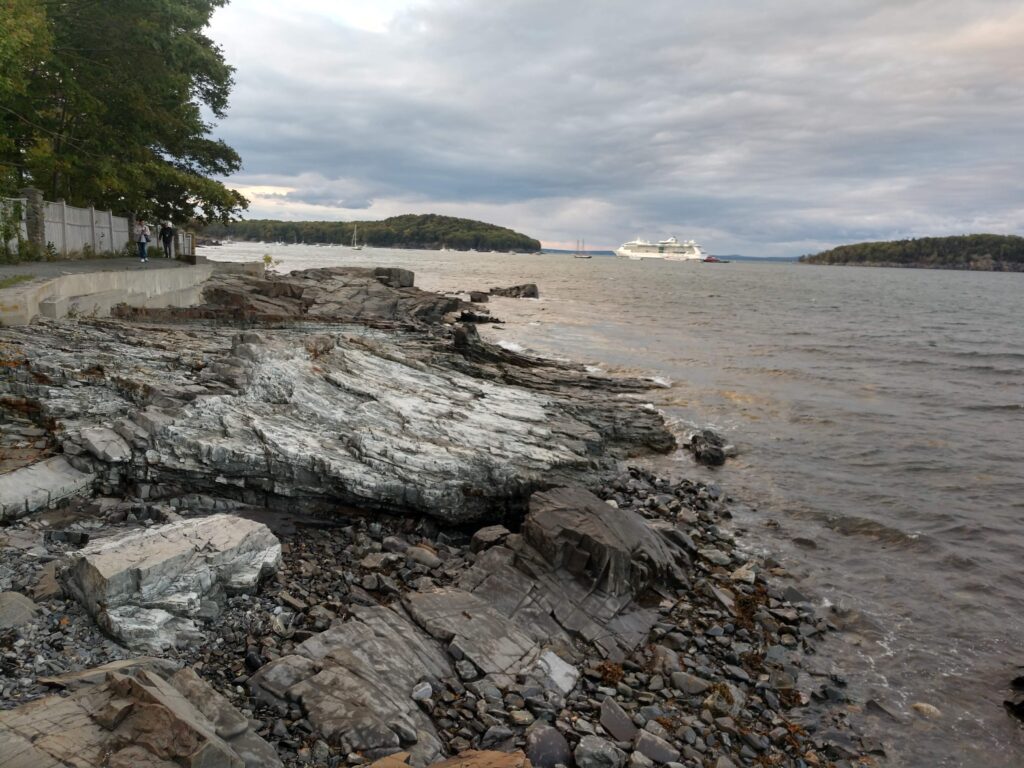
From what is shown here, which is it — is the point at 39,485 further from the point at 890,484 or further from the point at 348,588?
the point at 890,484

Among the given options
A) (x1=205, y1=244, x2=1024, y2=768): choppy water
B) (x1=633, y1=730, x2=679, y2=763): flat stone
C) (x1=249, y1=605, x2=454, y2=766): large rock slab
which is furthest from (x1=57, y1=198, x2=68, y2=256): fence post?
(x1=633, y1=730, x2=679, y2=763): flat stone

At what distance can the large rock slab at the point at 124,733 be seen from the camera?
14.6 ft

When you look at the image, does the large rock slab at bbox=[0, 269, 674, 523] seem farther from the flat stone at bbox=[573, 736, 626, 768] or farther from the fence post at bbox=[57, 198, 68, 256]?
the fence post at bbox=[57, 198, 68, 256]

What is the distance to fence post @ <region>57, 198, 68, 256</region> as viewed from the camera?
26062mm

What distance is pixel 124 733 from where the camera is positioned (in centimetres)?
466

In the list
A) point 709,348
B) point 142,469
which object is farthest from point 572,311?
point 142,469

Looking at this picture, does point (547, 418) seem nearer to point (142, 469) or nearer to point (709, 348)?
point (142, 469)

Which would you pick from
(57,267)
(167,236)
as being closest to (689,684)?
(57,267)

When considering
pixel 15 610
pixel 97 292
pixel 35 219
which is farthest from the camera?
pixel 35 219

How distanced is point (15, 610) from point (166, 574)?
4.33 ft

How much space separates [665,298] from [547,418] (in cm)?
6489

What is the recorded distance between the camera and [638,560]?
1016cm

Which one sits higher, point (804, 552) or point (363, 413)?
point (363, 413)

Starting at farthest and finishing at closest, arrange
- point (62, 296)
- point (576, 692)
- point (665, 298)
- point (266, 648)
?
point (665, 298)
point (62, 296)
point (576, 692)
point (266, 648)
